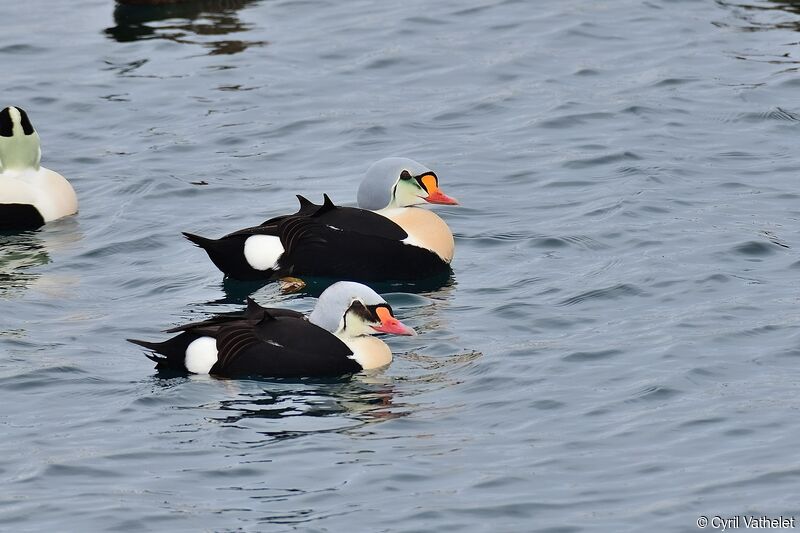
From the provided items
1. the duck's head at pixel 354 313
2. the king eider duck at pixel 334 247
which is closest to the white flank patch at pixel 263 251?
the king eider duck at pixel 334 247

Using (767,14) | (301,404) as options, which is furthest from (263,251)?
(767,14)

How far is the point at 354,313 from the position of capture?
28.7 ft

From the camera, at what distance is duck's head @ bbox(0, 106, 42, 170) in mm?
12289

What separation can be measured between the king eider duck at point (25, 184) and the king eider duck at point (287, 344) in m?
3.73

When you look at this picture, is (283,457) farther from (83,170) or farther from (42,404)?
(83,170)

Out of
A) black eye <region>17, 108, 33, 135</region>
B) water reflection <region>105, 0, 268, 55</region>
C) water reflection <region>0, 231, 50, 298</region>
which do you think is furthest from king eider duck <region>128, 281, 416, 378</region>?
water reflection <region>105, 0, 268, 55</region>

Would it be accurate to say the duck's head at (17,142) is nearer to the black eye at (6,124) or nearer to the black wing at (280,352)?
the black eye at (6,124)

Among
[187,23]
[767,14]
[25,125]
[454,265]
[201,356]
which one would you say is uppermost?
[25,125]

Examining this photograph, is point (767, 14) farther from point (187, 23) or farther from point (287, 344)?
point (287, 344)

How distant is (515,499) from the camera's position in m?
6.95

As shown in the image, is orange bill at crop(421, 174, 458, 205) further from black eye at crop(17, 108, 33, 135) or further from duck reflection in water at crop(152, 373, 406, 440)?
black eye at crop(17, 108, 33, 135)

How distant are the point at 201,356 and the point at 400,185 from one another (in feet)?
9.27

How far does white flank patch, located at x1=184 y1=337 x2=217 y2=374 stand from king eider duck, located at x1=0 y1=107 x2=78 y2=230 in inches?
157

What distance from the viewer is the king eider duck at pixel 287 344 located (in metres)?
8.52
